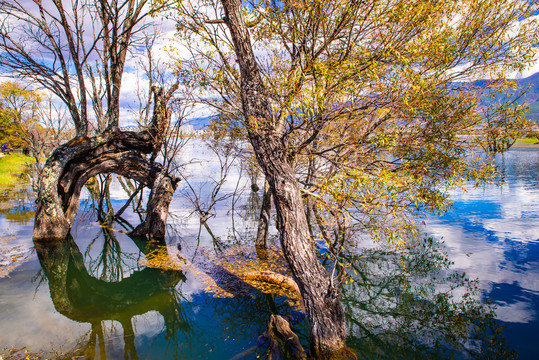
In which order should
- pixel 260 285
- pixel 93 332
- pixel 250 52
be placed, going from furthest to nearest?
pixel 260 285 < pixel 93 332 < pixel 250 52

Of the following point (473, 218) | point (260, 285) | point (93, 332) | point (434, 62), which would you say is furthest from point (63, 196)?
point (473, 218)

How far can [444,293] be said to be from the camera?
9.69m

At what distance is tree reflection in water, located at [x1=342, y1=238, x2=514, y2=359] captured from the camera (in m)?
7.02

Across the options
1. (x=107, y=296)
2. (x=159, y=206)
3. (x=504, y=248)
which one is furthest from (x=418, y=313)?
(x=159, y=206)

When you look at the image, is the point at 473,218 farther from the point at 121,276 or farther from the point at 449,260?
the point at 121,276

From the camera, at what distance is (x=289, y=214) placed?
6.70m

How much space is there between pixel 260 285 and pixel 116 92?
11652mm

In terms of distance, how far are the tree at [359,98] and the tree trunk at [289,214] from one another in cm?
2

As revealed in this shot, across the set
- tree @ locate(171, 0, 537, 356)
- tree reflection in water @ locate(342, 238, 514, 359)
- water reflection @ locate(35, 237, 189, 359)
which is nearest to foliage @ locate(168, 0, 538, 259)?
tree @ locate(171, 0, 537, 356)

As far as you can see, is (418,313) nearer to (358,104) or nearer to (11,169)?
(358,104)

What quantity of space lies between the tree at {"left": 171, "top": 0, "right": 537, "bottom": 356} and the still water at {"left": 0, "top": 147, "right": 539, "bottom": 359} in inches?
82.3

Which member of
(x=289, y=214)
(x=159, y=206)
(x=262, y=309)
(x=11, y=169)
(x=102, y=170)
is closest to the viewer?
(x=289, y=214)

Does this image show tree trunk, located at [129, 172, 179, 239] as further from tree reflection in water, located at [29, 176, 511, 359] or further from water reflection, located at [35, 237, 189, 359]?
water reflection, located at [35, 237, 189, 359]

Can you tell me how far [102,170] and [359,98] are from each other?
43.1 feet
